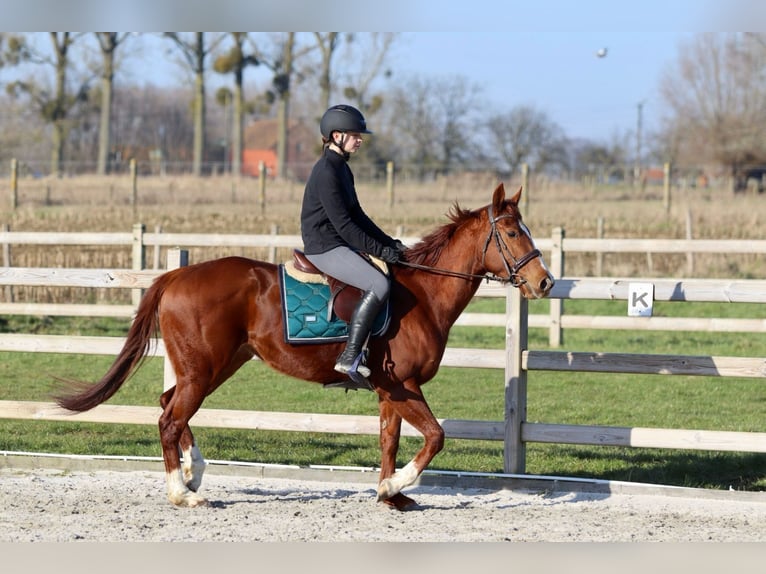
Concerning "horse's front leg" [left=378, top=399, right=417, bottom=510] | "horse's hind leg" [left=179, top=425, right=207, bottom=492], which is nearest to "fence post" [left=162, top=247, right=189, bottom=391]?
"horse's hind leg" [left=179, top=425, right=207, bottom=492]

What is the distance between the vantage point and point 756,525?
241 inches

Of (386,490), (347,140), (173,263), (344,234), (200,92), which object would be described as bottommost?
(386,490)

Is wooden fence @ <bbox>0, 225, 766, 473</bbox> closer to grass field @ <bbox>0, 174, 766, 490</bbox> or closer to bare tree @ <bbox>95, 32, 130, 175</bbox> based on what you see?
grass field @ <bbox>0, 174, 766, 490</bbox>

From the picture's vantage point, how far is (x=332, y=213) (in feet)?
20.4

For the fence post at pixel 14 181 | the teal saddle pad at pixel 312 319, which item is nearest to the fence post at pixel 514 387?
the teal saddle pad at pixel 312 319

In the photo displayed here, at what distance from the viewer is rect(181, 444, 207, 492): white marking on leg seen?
6.57 m

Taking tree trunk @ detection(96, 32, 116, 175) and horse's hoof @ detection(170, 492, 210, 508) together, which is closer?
horse's hoof @ detection(170, 492, 210, 508)

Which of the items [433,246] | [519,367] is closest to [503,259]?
[433,246]

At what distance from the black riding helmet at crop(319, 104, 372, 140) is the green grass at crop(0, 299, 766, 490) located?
2.82 metres

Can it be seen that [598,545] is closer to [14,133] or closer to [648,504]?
[648,504]

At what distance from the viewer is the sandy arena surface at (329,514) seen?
572 centimetres

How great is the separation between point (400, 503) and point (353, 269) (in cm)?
156

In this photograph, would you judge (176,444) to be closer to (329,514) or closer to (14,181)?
(329,514)

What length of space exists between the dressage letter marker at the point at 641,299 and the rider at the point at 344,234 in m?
1.69
